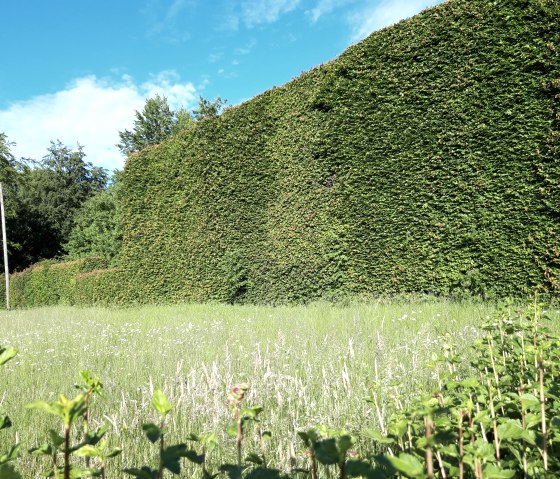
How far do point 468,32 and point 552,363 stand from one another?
20.7 ft

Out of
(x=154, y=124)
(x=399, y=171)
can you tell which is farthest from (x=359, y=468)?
(x=154, y=124)

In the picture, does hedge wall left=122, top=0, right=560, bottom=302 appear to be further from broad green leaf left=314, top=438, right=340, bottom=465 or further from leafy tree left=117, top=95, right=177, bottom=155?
leafy tree left=117, top=95, right=177, bottom=155

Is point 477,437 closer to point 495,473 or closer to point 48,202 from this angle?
point 495,473

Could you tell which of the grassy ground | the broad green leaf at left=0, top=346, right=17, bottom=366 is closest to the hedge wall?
the grassy ground

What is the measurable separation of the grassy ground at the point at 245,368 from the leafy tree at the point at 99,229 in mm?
17784

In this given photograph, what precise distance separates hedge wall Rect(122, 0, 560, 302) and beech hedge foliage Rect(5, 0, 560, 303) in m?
0.02

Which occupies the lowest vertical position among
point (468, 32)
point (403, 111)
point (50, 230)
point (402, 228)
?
point (402, 228)

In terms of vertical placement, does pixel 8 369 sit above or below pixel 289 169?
below

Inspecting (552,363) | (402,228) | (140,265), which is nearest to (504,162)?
(402,228)

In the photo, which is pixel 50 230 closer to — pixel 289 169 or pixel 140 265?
pixel 140 265

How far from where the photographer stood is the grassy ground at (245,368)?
7.39ft

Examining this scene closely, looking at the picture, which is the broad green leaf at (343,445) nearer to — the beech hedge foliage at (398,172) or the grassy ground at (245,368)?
the grassy ground at (245,368)

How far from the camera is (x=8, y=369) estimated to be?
3969 millimetres

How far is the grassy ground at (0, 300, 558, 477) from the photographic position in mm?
2252
